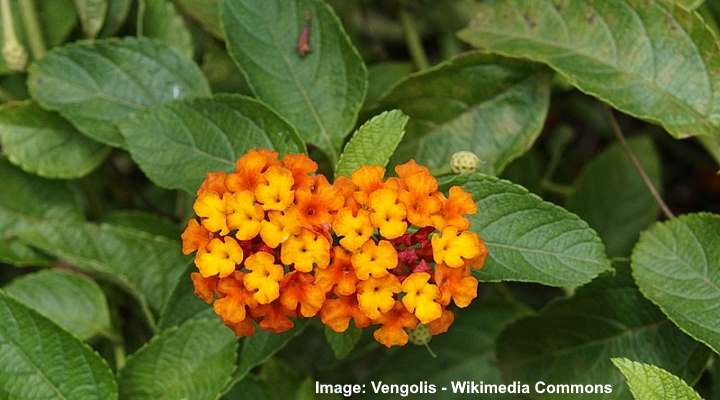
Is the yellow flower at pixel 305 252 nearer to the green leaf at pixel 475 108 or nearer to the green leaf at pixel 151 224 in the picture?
the green leaf at pixel 475 108

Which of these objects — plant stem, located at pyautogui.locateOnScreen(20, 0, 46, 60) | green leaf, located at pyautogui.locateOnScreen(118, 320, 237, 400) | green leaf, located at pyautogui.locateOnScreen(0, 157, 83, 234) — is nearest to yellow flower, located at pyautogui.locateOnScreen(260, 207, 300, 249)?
green leaf, located at pyautogui.locateOnScreen(118, 320, 237, 400)

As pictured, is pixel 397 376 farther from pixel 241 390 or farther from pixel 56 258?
pixel 56 258

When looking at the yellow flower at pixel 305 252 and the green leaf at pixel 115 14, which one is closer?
the yellow flower at pixel 305 252

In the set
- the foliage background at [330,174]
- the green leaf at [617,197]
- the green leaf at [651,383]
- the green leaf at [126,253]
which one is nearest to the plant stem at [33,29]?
the foliage background at [330,174]

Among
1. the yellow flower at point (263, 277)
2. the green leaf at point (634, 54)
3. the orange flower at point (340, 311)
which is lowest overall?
the orange flower at point (340, 311)

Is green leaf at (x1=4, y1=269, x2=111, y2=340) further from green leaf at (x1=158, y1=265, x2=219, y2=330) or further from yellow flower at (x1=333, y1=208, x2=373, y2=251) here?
yellow flower at (x1=333, y1=208, x2=373, y2=251)

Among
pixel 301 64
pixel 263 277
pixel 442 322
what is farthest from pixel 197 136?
pixel 442 322
